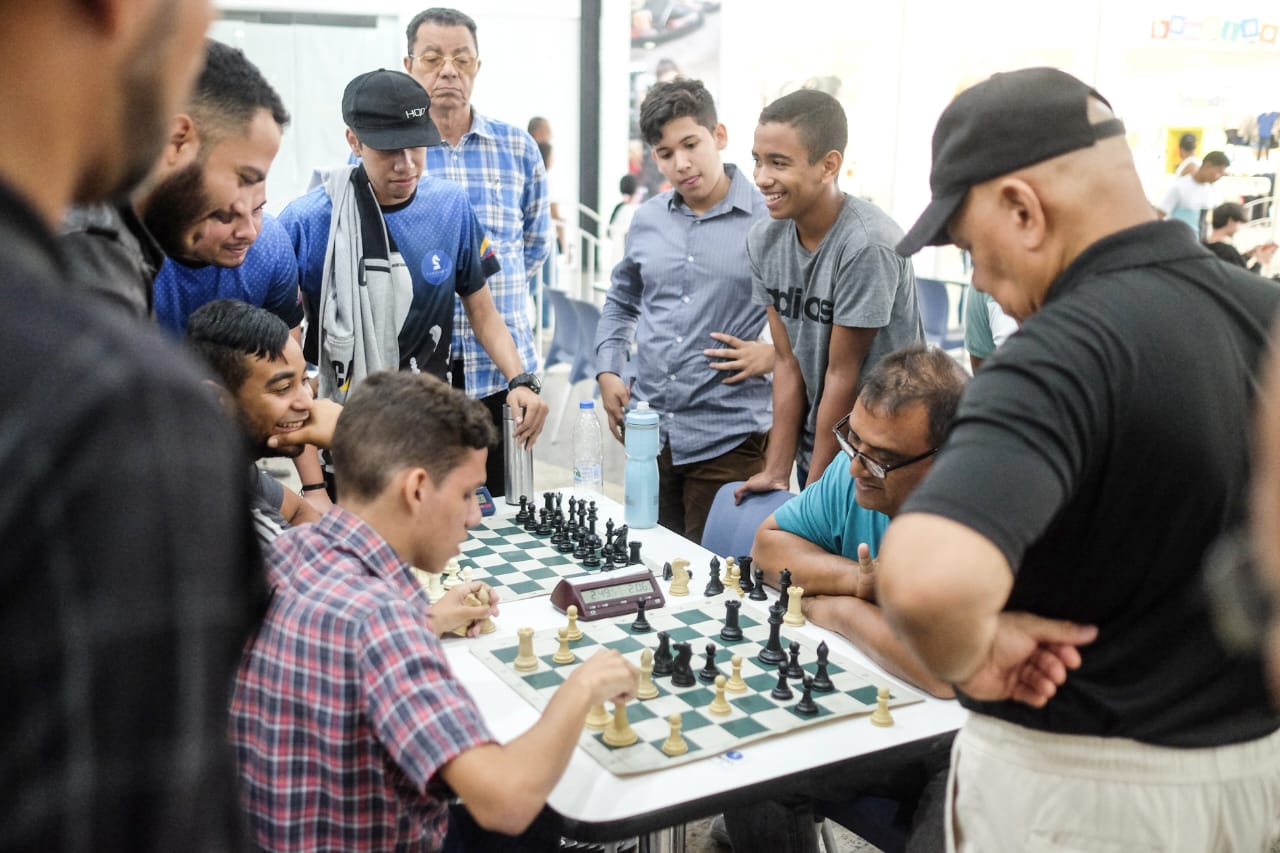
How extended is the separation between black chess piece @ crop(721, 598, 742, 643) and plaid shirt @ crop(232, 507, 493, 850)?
0.76m

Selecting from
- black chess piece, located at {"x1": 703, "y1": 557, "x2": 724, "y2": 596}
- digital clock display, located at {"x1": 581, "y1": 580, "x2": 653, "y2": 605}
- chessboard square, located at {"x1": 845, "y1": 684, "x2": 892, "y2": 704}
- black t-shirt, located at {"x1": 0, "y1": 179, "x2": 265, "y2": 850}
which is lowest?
black chess piece, located at {"x1": 703, "y1": 557, "x2": 724, "y2": 596}

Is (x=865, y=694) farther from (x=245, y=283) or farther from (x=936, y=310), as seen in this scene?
(x=936, y=310)

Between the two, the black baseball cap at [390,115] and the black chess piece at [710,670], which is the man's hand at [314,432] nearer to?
the black baseball cap at [390,115]

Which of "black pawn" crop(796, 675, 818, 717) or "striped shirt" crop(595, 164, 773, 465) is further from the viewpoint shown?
"striped shirt" crop(595, 164, 773, 465)

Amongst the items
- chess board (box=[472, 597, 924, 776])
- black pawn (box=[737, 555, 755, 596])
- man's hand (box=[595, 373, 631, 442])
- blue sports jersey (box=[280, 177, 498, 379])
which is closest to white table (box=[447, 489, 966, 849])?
chess board (box=[472, 597, 924, 776])

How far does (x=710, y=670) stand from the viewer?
190cm

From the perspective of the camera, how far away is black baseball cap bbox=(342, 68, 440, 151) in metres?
2.83

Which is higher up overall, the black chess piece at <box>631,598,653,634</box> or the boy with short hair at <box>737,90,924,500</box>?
the boy with short hair at <box>737,90,924,500</box>

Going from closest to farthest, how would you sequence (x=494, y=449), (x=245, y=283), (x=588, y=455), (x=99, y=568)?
(x=99, y=568)
(x=245, y=283)
(x=588, y=455)
(x=494, y=449)

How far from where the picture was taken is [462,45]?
363 centimetres

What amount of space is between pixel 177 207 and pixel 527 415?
4.18ft

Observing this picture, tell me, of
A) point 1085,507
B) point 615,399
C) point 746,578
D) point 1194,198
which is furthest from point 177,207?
point 1194,198

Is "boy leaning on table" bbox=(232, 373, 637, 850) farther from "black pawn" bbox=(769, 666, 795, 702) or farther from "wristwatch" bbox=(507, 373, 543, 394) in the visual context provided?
"wristwatch" bbox=(507, 373, 543, 394)

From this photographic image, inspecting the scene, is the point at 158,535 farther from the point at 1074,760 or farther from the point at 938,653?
the point at 1074,760
